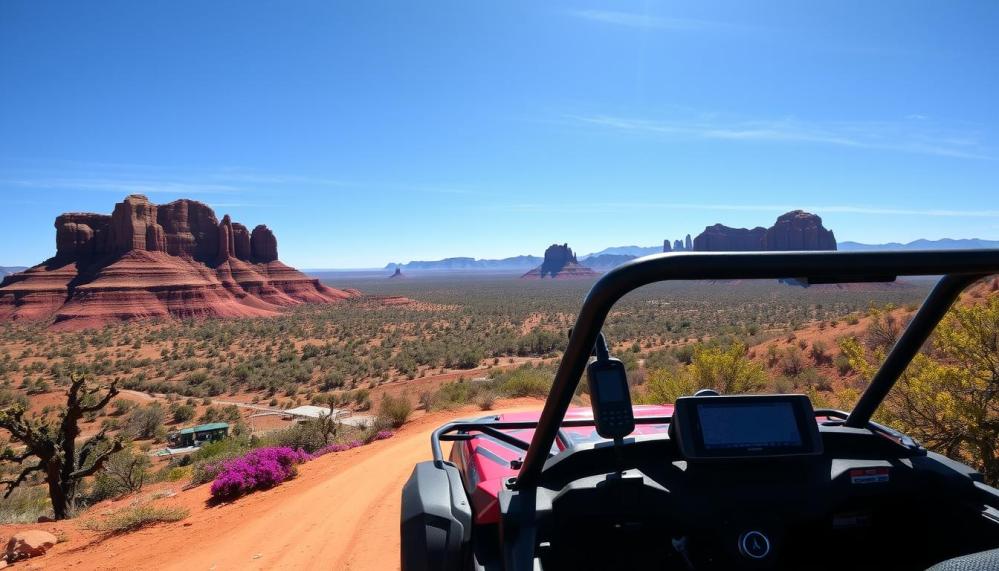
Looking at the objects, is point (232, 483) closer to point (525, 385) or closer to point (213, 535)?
point (213, 535)

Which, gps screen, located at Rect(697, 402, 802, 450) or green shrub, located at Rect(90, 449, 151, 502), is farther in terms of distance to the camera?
green shrub, located at Rect(90, 449, 151, 502)

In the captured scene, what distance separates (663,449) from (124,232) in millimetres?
90441

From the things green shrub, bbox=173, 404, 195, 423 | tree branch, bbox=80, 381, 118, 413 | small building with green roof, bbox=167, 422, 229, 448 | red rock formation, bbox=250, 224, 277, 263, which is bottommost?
green shrub, bbox=173, 404, 195, 423

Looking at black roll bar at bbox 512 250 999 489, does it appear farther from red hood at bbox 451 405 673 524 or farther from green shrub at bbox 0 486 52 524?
green shrub at bbox 0 486 52 524

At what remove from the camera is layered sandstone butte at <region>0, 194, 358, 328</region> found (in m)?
62.5

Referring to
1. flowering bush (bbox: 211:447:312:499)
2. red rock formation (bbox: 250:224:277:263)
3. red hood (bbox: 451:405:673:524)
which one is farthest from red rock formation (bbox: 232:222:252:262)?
red hood (bbox: 451:405:673:524)

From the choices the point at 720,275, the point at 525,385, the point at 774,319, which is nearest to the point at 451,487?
the point at 720,275

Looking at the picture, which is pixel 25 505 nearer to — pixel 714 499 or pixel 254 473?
pixel 254 473

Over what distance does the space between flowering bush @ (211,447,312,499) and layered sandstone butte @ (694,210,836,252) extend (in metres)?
101

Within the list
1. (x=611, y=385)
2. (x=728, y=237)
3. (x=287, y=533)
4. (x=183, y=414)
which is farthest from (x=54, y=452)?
(x=728, y=237)

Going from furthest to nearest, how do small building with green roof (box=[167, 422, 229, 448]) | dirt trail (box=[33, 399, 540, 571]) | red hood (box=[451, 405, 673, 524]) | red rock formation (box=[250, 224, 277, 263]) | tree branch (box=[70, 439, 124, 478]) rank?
red rock formation (box=[250, 224, 277, 263]) → small building with green roof (box=[167, 422, 229, 448]) → tree branch (box=[70, 439, 124, 478]) → dirt trail (box=[33, 399, 540, 571]) → red hood (box=[451, 405, 673, 524])

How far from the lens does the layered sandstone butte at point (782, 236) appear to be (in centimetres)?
11112

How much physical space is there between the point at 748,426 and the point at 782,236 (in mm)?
135084

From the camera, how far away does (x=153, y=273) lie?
6888cm
